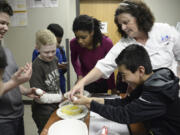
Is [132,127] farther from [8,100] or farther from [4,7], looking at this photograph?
[4,7]

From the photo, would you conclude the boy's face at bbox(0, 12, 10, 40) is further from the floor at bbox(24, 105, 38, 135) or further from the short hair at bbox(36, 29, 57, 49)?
the floor at bbox(24, 105, 38, 135)

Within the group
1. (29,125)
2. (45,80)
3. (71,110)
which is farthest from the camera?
(29,125)

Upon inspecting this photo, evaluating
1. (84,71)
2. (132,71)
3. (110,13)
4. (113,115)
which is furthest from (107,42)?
(110,13)

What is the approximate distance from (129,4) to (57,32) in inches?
49.6

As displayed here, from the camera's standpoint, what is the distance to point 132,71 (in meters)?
0.96

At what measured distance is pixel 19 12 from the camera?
292cm

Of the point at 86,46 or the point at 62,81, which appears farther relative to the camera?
the point at 62,81

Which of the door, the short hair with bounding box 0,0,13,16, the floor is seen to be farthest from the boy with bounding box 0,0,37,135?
the door

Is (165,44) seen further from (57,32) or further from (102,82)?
(57,32)

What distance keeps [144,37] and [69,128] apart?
894mm

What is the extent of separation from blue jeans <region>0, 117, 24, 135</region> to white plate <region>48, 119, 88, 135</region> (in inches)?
13.2

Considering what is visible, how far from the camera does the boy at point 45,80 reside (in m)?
1.26

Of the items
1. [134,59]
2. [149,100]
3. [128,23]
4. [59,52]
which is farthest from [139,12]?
[59,52]

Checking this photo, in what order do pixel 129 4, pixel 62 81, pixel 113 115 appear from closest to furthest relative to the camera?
pixel 113 115 < pixel 129 4 < pixel 62 81
